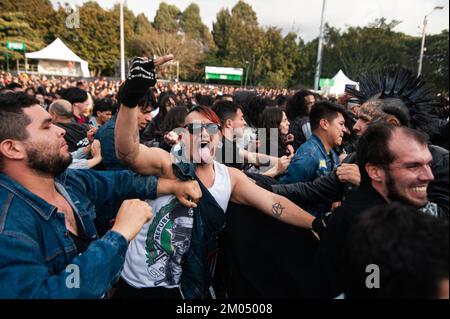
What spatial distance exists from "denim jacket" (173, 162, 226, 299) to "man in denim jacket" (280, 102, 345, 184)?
4.07 feet

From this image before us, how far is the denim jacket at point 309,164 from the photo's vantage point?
10.6 feet

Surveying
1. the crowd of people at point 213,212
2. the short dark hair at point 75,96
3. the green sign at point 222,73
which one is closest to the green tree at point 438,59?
the green sign at point 222,73

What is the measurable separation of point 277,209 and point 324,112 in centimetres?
170

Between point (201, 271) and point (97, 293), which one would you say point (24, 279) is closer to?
point (97, 293)

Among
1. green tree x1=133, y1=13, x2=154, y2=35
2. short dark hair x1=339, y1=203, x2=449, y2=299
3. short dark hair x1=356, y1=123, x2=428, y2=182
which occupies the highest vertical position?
green tree x1=133, y1=13, x2=154, y2=35

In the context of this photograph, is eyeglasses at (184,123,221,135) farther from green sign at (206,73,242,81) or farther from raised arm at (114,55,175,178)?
green sign at (206,73,242,81)

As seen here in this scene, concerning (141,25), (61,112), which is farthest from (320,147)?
(141,25)

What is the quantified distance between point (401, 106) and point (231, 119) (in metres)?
2.05

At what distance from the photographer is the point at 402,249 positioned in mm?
1104

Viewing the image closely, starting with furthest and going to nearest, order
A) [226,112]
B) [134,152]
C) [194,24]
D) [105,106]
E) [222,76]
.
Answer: [194,24]
[222,76]
[105,106]
[226,112]
[134,152]

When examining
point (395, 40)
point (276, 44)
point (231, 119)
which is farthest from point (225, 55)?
point (231, 119)

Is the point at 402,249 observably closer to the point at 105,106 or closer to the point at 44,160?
the point at 44,160

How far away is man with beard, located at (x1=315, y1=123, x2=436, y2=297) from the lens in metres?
1.68

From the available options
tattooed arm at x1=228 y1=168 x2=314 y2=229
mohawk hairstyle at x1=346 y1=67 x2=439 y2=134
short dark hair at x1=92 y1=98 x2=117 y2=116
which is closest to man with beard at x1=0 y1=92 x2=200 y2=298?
tattooed arm at x1=228 y1=168 x2=314 y2=229
